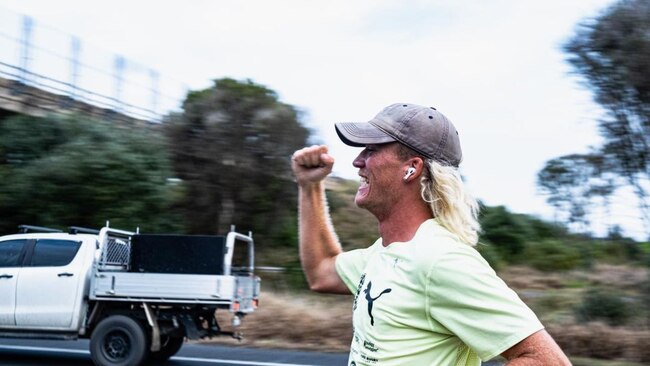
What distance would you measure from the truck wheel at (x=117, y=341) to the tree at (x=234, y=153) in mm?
7823

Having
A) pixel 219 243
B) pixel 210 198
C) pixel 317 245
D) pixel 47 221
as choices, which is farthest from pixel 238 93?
pixel 317 245

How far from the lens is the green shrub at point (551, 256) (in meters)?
18.5

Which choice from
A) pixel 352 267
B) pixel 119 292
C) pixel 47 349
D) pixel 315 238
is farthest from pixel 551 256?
pixel 352 267

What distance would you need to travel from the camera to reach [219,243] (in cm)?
1048

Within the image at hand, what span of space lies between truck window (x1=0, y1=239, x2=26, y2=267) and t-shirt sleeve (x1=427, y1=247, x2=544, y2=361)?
9.68 meters

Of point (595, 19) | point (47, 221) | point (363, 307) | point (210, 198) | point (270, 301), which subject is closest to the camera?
point (363, 307)

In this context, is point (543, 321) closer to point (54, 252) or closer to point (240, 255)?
point (54, 252)

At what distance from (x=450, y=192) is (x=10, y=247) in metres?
9.65

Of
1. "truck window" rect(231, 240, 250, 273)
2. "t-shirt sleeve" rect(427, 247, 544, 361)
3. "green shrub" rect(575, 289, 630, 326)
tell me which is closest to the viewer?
"t-shirt sleeve" rect(427, 247, 544, 361)

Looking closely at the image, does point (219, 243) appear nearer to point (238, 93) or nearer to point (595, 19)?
point (595, 19)

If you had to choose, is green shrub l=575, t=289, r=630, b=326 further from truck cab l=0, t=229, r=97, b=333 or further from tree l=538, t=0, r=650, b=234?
truck cab l=0, t=229, r=97, b=333

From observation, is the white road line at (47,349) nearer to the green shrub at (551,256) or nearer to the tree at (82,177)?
the tree at (82,177)

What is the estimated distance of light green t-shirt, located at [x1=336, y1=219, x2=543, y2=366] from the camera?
202 centimetres

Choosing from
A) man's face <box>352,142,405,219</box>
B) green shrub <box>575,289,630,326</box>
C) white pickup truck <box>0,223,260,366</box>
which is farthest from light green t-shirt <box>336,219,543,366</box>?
green shrub <box>575,289,630,326</box>
